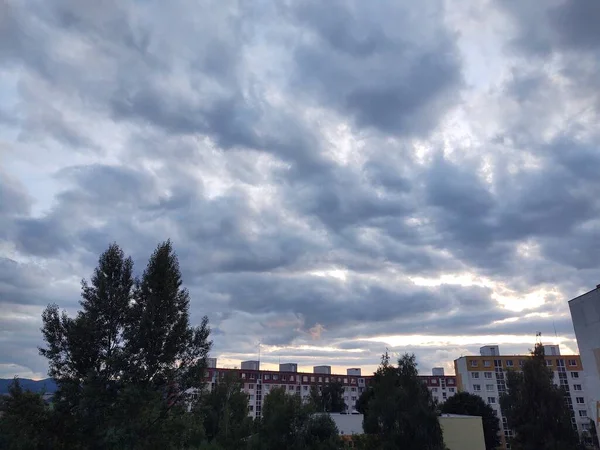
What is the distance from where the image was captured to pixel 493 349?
118m

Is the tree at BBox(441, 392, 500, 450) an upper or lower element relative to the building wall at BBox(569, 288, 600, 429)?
lower

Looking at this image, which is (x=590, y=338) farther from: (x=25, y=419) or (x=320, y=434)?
(x=25, y=419)

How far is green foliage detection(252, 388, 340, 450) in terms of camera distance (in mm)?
45688

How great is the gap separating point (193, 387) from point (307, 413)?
23664 mm

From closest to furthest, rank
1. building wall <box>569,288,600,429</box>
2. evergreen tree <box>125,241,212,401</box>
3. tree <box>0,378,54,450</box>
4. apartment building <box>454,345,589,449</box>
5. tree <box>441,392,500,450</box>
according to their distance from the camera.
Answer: tree <box>0,378,54,450</box> → evergreen tree <box>125,241,212,401</box> → building wall <box>569,288,600,429</box> → tree <box>441,392,500,450</box> → apartment building <box>454,345,589,449</box>

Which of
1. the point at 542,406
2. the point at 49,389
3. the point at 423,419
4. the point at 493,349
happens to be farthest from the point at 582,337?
the point at 493,349

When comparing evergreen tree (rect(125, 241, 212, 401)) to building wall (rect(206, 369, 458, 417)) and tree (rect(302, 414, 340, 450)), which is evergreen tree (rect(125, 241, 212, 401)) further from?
building wall (rect(206, 369, 458, 417))

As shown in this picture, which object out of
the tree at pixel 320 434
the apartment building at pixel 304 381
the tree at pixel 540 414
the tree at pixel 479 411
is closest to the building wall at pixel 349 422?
the tree at pixel 479 411

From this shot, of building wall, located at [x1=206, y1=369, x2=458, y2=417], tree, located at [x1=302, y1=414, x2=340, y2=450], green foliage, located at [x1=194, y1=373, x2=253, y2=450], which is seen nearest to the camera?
tree, located at [x1=302, y1=414, x2=340, y2=450]

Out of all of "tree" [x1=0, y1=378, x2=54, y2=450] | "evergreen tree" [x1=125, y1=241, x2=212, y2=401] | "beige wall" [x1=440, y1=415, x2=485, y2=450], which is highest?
"evergreen tree" [x1=125, y1=241, x2=212, y2=401]

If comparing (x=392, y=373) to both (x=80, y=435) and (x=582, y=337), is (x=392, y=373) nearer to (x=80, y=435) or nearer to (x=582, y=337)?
(x=582, y=337)

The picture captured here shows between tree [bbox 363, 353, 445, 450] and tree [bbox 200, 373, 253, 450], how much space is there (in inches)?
669

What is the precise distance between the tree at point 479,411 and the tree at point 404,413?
42.9m

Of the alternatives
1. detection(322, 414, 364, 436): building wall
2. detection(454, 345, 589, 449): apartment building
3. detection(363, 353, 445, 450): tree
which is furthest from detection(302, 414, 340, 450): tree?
detection(454, 345, 589, 449): apartment building
